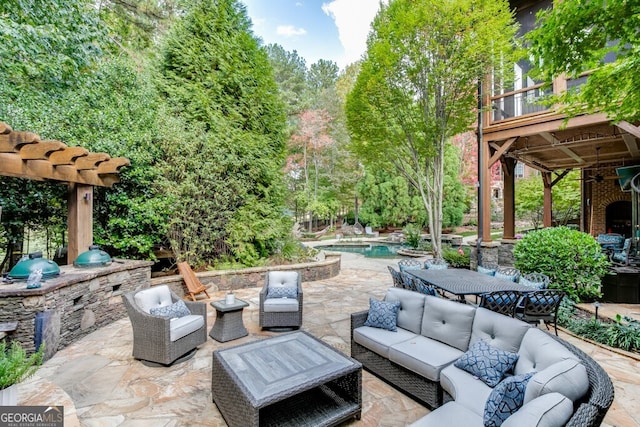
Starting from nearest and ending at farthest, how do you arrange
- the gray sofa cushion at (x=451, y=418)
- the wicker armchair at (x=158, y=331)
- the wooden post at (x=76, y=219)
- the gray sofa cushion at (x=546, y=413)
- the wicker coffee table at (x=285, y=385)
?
the gray sofa cushion at (x=546, y=413)
the gray sofa cushion at (x=451, y=418)
the wicker coffee table at (x=285, y=385)
the wicker armchair at (x=158, y=331)
the wooden post at (x=76, y=219)

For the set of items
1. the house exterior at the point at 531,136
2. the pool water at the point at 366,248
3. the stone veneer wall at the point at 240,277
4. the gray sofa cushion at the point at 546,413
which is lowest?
the pool water at the point at 366,248

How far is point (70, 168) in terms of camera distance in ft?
15.1

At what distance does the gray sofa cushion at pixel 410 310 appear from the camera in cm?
332

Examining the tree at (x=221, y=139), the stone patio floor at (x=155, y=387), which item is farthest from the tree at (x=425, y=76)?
the stone patio floor at (x=155, y=387)

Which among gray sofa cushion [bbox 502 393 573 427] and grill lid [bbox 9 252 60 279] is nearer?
gray sofa cushion [bbox 502 393 573 427]

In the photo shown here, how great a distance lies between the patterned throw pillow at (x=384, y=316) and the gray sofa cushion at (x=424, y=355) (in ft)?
1.01

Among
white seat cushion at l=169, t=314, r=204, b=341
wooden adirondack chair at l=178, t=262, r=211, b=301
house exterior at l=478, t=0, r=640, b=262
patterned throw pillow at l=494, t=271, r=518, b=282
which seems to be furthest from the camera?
house exterior at l=478, t=0, r=640, b=262

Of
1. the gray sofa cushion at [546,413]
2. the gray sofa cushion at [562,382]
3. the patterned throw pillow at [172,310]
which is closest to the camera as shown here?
the gray sofa cushion at [546,413]

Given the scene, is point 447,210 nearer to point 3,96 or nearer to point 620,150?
point 620,150

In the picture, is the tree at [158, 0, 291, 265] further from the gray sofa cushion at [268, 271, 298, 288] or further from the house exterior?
the house exterior

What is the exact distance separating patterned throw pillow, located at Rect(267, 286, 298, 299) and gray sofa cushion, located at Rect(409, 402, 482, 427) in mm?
2919

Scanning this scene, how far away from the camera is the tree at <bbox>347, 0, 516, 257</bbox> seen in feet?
22.4

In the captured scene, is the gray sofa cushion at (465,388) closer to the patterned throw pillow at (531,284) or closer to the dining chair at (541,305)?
the dining chair at (541,305)

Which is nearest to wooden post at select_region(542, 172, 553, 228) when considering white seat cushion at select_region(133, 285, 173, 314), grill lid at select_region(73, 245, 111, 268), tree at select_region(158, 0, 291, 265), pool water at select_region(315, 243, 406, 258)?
pool water at select_region(315, 243, 406, 258)
